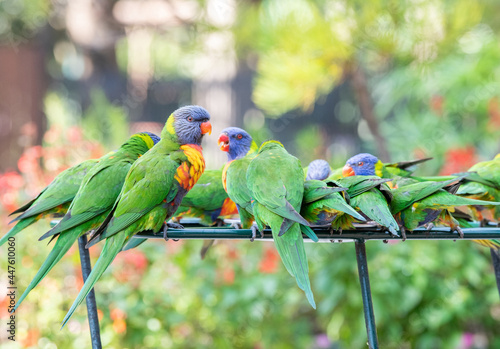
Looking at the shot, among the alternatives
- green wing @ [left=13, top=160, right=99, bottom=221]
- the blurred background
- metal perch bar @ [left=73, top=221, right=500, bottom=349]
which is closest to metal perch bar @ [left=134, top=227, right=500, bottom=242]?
metal perch bar @ [left=73, top=221, right=500, bottom=349]

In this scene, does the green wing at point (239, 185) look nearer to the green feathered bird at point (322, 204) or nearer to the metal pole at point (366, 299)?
the green feathered bird at point (322, 204)

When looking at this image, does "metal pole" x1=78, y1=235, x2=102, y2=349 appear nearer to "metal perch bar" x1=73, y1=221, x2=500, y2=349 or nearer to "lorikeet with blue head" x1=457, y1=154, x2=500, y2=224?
"metal perch bar" x1=73, y1=221, x2=500, y2=349

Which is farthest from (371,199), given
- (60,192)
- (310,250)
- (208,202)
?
(310,250)

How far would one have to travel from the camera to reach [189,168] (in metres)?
1.52

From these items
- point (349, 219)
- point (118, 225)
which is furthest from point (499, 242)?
point (118, 225)

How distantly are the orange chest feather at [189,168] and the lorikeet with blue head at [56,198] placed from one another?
36 centimetres

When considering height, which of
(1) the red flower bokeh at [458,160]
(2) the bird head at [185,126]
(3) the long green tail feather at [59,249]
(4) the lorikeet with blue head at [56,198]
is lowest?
(3) the long green tail feather at [59,249]

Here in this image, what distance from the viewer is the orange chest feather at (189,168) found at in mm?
1495

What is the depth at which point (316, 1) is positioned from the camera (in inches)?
123

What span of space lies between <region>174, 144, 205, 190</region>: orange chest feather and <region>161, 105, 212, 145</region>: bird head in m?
0.03

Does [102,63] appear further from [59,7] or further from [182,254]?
[182,254]

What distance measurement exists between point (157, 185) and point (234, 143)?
499 mm

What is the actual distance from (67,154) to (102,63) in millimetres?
2852

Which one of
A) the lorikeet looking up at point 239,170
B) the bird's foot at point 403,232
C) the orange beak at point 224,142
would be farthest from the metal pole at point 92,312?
the bird's foot at point 403,232
